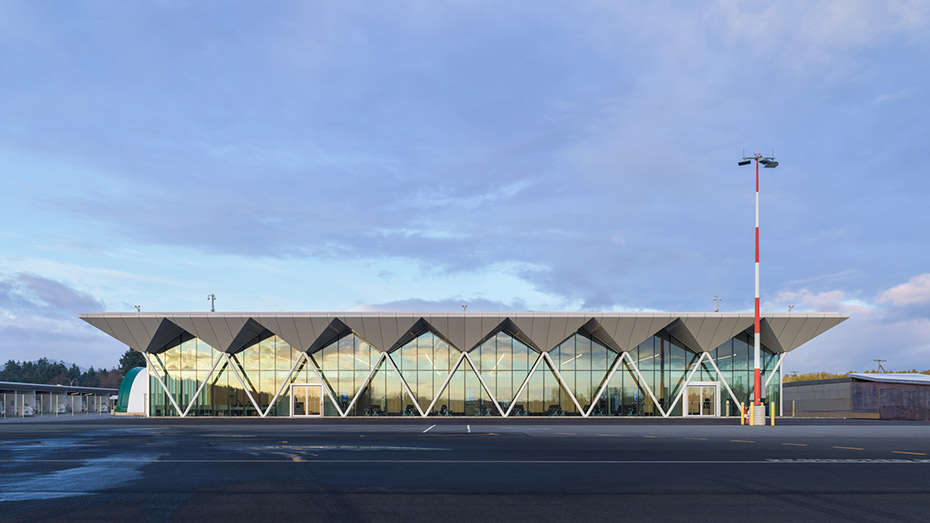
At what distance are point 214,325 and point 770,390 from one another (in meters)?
40.1

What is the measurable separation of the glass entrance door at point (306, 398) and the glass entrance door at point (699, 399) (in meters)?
26.8

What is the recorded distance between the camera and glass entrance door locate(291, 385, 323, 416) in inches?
2157

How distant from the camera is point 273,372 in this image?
55.1 meters

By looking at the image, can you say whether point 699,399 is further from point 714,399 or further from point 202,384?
point 202,384

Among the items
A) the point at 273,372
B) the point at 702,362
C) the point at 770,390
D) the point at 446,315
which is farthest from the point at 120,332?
the point at 770,390

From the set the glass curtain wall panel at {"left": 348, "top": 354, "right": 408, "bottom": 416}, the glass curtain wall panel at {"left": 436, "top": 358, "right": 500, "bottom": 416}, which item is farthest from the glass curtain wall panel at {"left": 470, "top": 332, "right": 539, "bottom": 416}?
the glass curtain wall panel at {"left": 348, "top": 354, "right": 408, "bottom": 416}

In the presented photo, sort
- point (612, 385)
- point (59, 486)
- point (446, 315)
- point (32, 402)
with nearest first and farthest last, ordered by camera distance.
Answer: point (59, 486), point (446, 315), point (612, 385), point (32, 402)

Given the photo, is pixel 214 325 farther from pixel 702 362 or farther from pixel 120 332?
pixel 702 362

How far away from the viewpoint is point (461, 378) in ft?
181

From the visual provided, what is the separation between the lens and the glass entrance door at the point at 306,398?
54.8m

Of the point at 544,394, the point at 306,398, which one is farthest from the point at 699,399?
the point at 306,398

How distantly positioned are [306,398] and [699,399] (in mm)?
28626

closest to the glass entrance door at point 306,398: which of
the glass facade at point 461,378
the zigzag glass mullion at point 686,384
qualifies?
the glass facade at point 461,378

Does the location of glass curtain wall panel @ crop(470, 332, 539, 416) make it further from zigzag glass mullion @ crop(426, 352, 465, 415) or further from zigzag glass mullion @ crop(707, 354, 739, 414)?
zigzag glass mullion @ crop(707, 354, 739, 414)
